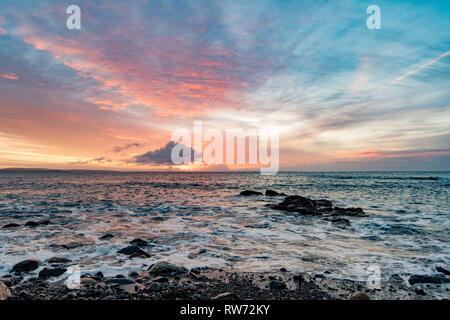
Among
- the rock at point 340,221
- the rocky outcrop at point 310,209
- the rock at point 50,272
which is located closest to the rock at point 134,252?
the rock at point 50,272

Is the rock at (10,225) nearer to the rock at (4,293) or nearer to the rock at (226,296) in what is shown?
the rock at (4,293)

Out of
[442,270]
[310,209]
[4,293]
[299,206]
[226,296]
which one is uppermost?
[4,293]

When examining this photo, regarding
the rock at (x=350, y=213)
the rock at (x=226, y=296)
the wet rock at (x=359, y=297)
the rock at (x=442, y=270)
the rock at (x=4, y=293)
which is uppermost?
the rock at (x=4, y=293)

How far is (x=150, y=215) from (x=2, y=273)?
907cm

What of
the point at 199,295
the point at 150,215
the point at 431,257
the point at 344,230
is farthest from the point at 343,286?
the point at 150,215

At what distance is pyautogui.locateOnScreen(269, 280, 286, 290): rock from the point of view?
5098 millimetres

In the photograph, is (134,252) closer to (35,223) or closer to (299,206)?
(35,223)

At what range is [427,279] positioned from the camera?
556cm

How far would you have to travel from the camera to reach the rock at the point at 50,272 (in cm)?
566

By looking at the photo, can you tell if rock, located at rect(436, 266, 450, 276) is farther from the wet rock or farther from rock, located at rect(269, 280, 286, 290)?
rock, located at rect(269, 280, 286, 290)

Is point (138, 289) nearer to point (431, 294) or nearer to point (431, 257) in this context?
point (431, 294)

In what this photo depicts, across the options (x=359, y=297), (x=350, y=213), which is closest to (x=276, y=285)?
(x=359, y=297)

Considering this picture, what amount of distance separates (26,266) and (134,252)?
262 cm

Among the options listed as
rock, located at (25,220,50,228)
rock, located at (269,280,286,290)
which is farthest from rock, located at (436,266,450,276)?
rock, located at (25,220,50,228)
